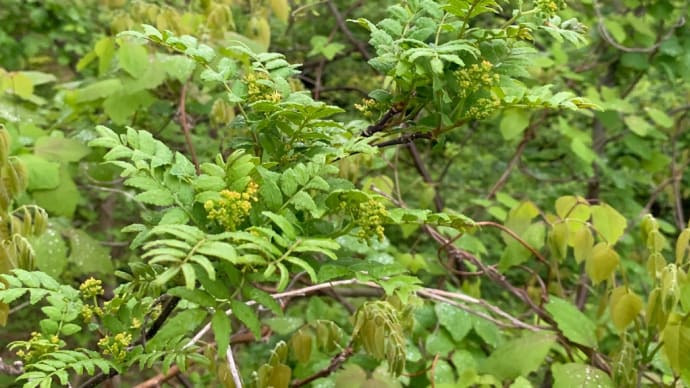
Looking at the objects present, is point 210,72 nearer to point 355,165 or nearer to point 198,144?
point 355,165

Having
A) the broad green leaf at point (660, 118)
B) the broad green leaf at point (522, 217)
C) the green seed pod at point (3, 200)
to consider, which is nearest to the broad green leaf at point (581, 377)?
the broad green leaf at point (522, 217)

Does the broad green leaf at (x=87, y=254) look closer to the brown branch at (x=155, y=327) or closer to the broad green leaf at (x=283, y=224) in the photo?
the brown branch at (x=155, y=327)

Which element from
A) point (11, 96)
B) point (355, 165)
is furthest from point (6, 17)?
point (355, 165)

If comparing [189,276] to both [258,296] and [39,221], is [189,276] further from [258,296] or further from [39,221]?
[39,221]

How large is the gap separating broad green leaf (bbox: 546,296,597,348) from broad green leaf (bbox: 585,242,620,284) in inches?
7.2

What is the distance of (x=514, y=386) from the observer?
1.29 meters

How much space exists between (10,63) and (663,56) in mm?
2767

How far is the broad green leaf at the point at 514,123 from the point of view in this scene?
2070 mm

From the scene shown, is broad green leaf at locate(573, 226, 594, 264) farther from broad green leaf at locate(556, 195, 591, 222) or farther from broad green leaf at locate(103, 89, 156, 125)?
broad green leaf at locate(103, 89, 156, 125)

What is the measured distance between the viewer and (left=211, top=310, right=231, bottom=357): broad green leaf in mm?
665

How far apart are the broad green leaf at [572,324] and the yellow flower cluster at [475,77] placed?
765mm

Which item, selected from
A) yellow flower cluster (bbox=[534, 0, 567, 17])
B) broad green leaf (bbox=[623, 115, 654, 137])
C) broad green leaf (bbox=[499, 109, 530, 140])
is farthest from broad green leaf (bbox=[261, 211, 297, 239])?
broad green leaf (bbox=[623, 115, 654, 137])

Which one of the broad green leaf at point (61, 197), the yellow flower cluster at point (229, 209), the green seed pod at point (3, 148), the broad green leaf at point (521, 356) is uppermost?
the yellow flower cluster at point (229, 209)

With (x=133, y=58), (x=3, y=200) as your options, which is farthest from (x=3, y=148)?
(x=133, y=58)
